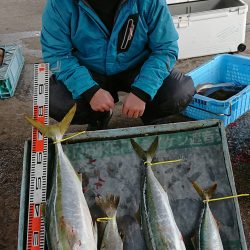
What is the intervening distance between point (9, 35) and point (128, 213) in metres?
4.06

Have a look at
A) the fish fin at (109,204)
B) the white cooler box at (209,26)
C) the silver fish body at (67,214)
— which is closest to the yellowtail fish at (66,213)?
the silver fish body at (67,214)

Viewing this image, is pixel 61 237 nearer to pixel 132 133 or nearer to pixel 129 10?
pixel 132 133

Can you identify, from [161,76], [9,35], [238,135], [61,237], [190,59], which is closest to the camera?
[61,237]

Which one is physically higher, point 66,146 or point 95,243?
point 66,146

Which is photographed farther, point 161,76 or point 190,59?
point 190,59

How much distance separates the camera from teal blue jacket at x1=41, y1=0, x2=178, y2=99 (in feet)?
9.39

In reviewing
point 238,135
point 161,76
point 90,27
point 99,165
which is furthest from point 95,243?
point 238,135

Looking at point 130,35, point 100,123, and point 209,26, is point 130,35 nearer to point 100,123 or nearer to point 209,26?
point 100,123

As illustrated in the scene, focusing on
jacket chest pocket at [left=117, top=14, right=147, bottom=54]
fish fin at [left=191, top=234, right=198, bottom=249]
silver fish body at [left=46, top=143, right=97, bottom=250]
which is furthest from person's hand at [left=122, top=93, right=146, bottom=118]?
fish fin at [left=191, top=234, right=198, bottom=249]

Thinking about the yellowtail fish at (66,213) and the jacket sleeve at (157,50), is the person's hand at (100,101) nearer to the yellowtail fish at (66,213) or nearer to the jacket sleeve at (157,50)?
the jacket sleeve at (157,50)

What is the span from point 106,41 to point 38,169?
1070 millimetres

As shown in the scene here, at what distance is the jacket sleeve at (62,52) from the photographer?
9.48 feet

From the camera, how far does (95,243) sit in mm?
2227

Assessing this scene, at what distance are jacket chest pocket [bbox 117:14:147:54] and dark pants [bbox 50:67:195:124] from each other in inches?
9.2
